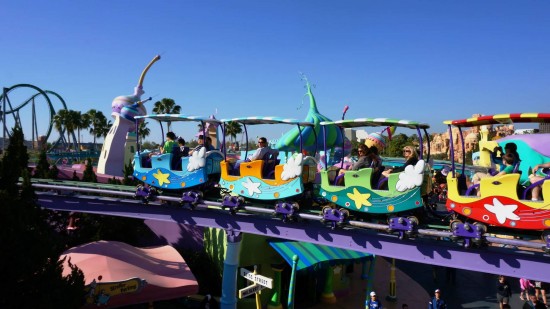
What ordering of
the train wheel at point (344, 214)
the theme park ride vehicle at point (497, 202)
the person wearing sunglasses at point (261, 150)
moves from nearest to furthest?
the theme park ride vehicle at point (497, 202) → the train wheel at point (344, 214) → the person wearing sunglasses at point (261, 150)

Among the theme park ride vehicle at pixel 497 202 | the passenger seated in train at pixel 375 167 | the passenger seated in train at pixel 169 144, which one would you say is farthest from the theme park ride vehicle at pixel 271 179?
the theme park ride vehicle at pixel 497 202

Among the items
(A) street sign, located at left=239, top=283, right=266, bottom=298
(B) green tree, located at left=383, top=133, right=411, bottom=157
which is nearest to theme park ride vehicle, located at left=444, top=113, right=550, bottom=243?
(A) street sign, located at left=239, top=283, right=266, bottom=298

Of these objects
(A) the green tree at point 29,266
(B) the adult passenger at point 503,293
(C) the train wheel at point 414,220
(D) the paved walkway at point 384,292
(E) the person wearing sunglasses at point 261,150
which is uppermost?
(E) the person wearing sunglasses at point 261,150

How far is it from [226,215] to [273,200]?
135 cm

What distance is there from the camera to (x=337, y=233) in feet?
24.3

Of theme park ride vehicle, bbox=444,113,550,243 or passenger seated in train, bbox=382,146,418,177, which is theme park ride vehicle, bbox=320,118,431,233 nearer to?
passenger seated in train, bbox=382,146,418,177

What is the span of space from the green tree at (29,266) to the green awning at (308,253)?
20.3 feet

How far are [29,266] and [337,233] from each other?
496 centimetres

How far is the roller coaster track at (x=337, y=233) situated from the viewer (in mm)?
5875

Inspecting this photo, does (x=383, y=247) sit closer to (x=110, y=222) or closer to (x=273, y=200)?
(x=273, y=200)

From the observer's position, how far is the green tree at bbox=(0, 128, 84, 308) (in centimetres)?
570

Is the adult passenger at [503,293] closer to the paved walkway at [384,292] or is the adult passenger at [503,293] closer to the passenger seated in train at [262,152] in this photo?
the paved walkway at [384,292]

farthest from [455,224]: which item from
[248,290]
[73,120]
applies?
[73,120]

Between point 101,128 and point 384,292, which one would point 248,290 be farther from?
point 101,128
